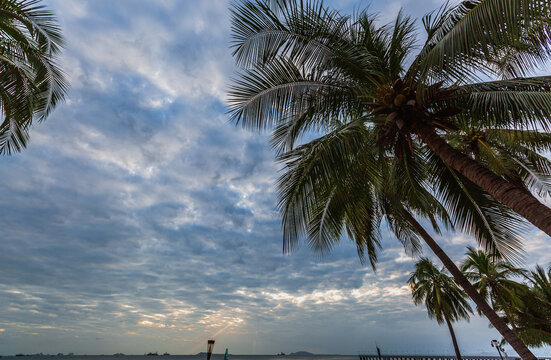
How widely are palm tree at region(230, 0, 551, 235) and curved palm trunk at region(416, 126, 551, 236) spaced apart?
0.05ft

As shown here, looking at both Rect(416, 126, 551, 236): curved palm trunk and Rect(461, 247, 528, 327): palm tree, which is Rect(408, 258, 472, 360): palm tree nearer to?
Rect(461, 247, 528, 327): palm tree

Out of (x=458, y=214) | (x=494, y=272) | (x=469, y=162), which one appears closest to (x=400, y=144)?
(x=469, y=162)

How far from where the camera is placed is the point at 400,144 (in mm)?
6156

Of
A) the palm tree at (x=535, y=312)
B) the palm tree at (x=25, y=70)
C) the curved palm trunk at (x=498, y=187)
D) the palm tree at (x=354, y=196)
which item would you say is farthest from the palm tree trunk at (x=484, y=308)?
the palm tree at (x=535, y=312)

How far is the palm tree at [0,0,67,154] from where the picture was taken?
5.28 m

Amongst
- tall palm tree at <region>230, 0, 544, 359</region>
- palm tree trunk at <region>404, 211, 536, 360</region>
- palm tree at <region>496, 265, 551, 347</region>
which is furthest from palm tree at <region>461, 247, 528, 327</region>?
tall palm tree at <region>230, 0, 544, 359</region>

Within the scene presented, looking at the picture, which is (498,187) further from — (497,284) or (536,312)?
(536,312)

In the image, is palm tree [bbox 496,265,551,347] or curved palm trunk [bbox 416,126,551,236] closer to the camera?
curved palm trunk [bbox 416,126,551,236]

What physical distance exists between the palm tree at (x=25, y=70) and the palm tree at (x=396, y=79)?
385 centimetres

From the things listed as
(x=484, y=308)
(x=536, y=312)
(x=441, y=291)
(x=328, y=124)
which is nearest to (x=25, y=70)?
(x=328, y=124)

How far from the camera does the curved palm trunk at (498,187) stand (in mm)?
3924

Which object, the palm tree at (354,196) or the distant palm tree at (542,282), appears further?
the distant palm tree at (542,282)

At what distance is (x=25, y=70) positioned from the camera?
5.16 meters

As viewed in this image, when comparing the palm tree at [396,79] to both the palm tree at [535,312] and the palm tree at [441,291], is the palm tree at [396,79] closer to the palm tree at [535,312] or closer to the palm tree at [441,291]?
the palm tree at [441,291]
